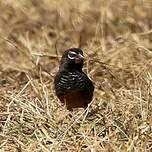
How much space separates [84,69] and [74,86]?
1355mm

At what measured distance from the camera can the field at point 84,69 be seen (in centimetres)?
498

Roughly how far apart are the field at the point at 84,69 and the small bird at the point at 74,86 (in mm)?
98

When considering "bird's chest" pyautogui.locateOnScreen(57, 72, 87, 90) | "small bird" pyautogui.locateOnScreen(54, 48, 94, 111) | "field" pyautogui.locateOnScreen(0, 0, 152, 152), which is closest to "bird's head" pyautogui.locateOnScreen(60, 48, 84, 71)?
"small bird" pyautogui.locateOnScreen(54, 48, 94, 111)

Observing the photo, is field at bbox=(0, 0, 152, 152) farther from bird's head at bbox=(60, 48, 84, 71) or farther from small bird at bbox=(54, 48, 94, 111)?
bird's head at bbox=(60, 48, 84, 71)

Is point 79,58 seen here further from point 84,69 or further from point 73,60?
point 84,69

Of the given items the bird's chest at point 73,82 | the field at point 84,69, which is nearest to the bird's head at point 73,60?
the bird's chest at point 73,82

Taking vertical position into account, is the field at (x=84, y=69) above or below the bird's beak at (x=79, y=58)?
below

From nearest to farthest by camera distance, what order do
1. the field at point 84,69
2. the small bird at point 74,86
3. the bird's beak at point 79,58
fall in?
the field at point 84,69
the small bird at point 74,86
the bird's beak at point 79,58

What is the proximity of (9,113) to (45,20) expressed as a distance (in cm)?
409

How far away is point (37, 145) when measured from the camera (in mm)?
4926

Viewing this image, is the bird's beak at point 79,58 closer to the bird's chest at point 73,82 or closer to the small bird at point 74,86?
the small bird at point 74,86

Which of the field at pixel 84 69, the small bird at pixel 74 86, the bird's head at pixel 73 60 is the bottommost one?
the field at pixel 84 69

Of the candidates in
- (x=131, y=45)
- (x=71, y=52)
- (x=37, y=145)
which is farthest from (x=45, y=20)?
(x=37, y=145)

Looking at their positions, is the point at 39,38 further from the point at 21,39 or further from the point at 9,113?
the point at 9,113
